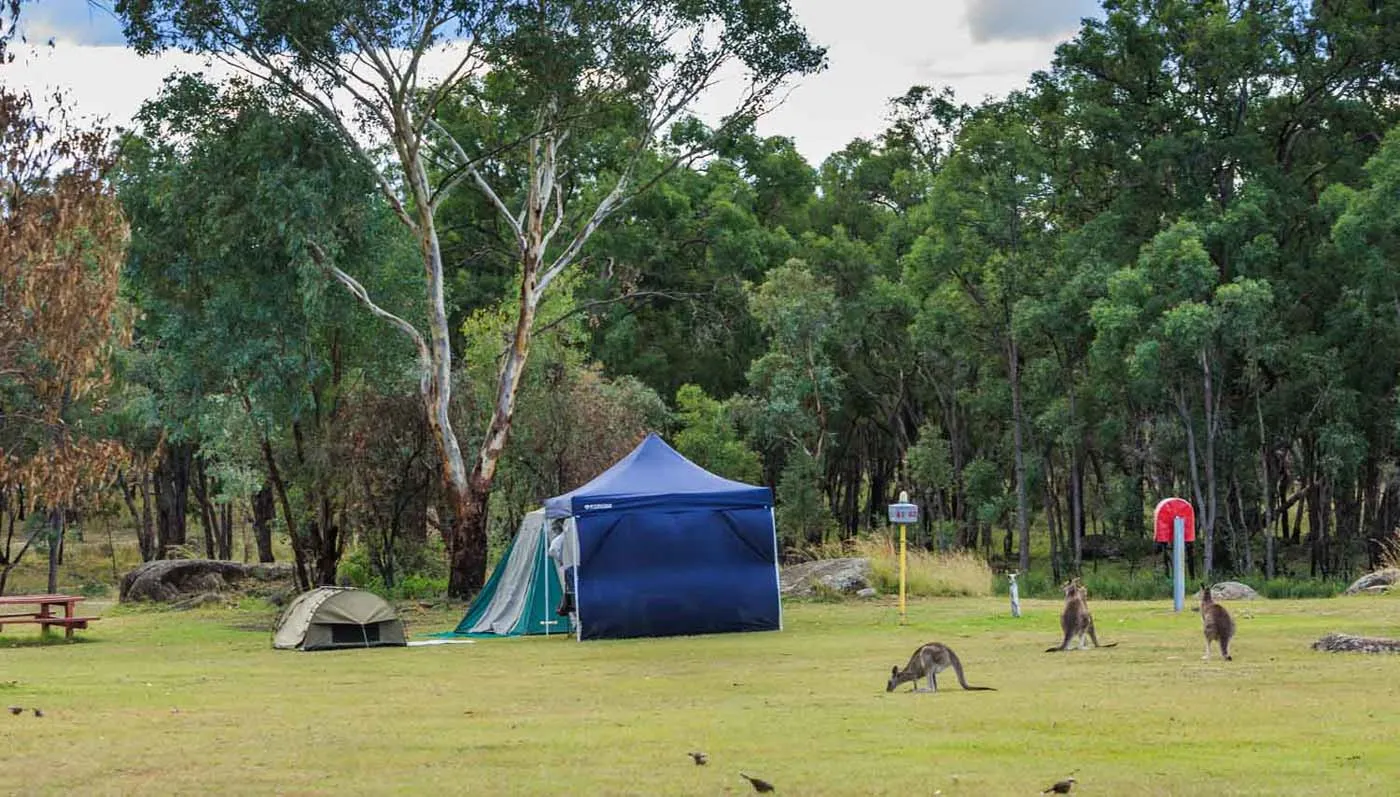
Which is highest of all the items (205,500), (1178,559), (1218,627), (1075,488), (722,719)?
(205,500)

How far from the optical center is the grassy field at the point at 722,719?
955 cm

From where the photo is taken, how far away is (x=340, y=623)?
23.2 m

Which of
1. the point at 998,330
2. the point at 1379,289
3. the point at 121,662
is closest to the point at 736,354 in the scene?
the point at 998,330

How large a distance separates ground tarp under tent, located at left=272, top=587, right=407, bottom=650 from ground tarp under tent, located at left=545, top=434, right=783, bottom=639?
8.88 feet

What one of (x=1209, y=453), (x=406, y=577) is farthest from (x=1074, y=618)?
(x=1209, y=453)

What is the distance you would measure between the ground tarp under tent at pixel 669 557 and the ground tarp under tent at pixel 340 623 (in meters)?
2.71

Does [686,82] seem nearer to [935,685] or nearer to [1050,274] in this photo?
[1050,274]

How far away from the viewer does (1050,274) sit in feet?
159

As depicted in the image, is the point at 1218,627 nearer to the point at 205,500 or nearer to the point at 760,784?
the point at 760,784

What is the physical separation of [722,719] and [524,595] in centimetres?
1423

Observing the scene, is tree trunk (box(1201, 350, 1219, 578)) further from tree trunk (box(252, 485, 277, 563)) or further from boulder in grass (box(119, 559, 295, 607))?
tree trunk (box(252, 485, 277, 563))

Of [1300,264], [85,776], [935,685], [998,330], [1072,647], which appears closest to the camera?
[85,776]

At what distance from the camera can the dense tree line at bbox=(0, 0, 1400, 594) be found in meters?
32.4

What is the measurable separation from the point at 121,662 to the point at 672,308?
37.0 metres
